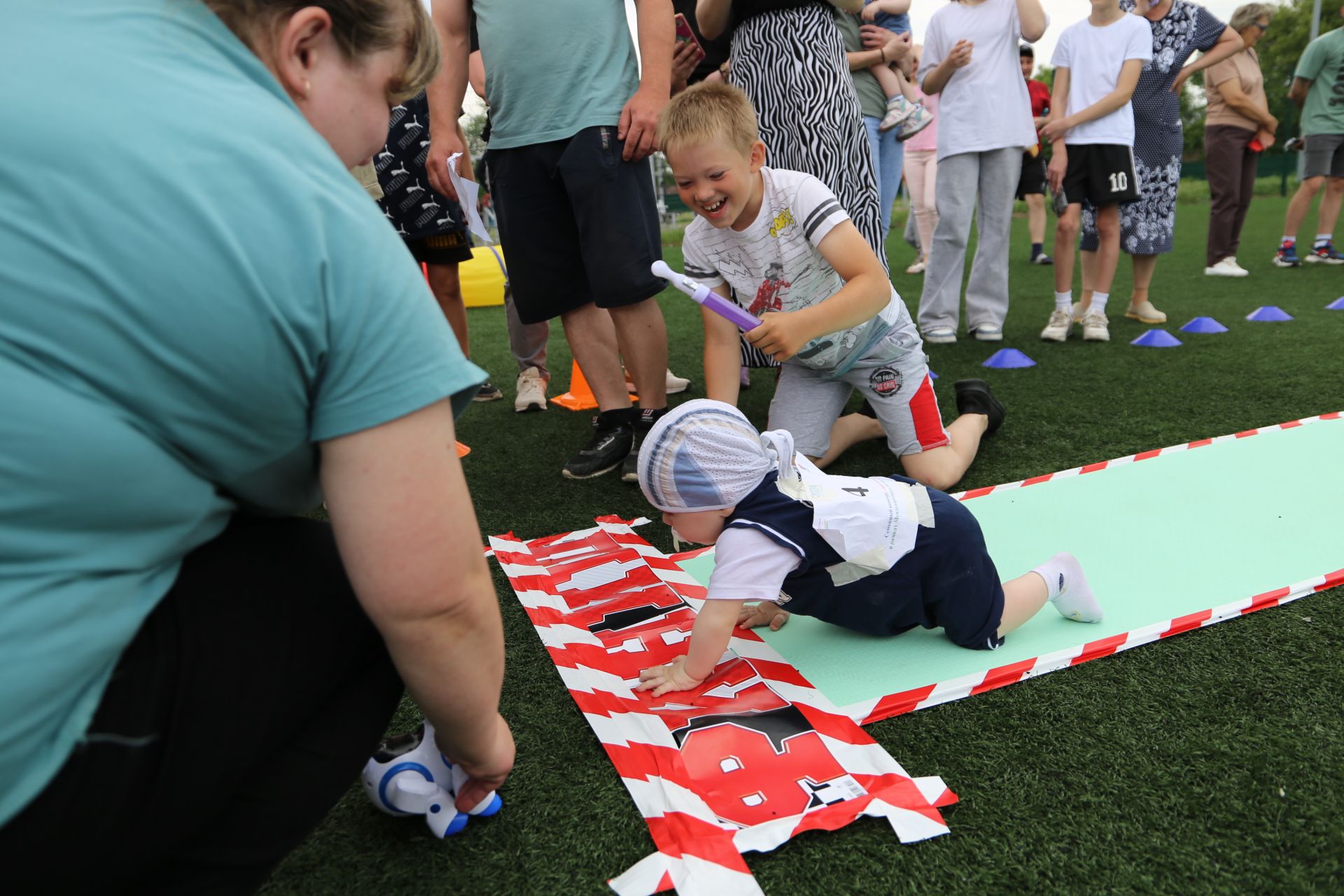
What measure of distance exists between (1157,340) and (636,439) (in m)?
2.55

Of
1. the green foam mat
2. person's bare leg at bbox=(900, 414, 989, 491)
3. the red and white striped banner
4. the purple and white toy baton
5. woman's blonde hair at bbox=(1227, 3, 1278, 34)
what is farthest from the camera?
woman's blonde hair at bbox=(1227, 3, 1278, 34)

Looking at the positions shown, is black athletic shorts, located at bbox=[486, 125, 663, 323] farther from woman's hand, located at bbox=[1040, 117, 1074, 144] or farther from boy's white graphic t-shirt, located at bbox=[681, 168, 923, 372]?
woman's hand, located at bbox=[1040, 117, 1074, 144]

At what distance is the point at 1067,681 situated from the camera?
1.46 meters

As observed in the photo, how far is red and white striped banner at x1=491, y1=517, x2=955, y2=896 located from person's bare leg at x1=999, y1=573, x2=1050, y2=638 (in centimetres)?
39

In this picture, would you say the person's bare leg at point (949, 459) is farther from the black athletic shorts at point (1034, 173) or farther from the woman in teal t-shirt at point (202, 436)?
the black athletic shorts at point (1034, 173)

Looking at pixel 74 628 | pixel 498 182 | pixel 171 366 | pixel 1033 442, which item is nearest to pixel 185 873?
pixel 74 628

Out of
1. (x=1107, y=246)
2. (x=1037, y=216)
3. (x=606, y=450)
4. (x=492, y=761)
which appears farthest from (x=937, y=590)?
(x=1037, y=216)

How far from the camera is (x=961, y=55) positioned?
401cm

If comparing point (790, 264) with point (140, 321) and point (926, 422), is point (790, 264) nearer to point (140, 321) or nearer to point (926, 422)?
point (926, 422)

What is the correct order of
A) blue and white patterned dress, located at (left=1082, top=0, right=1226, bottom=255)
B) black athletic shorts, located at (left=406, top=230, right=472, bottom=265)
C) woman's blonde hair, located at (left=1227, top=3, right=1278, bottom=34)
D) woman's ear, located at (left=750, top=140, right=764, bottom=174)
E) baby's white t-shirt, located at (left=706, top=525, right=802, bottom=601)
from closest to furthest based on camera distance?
baby's white t-shirt, located at (left=706, top=525, right=802, bottom=601) → woman's ear, located at (left=750, top=140, right=764, bottom=174) → black athletic shorts, located at (left=406, top=230, right=472, bottom=265) → blue and white patterned dress, located at (left=1082, top=0, right=1226, bottom=255) → woman's blonde hair, located at (left=1227, top=3, right=1278, bottom=34)

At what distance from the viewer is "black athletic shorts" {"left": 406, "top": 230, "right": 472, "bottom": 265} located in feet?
11.0

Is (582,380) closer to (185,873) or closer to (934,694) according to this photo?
(934,694)

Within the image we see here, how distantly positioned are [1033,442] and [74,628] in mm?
2570

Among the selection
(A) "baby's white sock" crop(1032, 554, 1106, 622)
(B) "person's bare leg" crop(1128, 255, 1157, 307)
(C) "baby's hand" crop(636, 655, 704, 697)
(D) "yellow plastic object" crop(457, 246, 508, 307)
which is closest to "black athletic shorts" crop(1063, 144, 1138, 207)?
(B) "person's bare leg" crop(1128, 255, 1157, 307)
